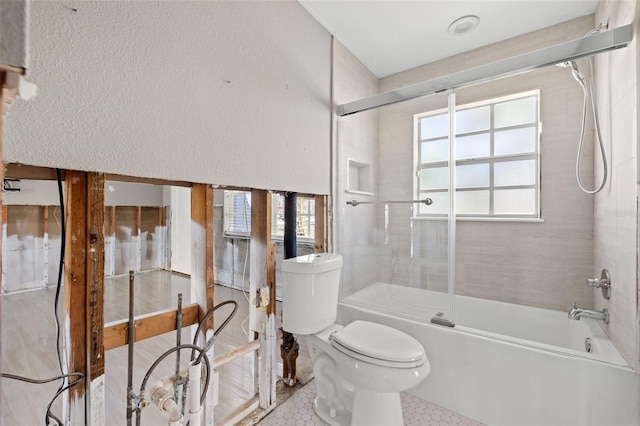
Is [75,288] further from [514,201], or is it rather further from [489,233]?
[514,201]

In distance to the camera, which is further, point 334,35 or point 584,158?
point 334,35

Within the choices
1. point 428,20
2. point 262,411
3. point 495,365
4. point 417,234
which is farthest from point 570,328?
point 428,20

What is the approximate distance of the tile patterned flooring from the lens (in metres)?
1.56

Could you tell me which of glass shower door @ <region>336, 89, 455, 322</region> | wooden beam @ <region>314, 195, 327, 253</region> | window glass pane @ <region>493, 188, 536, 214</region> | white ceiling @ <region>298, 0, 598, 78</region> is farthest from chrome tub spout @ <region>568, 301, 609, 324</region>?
white ceiling @ <region>298, 0, 598, 78</region>

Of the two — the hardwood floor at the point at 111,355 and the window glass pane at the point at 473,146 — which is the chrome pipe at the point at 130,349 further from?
the window glass pane at the point at 473,146

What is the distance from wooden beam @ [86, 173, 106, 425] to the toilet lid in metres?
1.00

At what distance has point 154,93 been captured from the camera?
109cm

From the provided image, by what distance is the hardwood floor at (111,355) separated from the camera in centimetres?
130

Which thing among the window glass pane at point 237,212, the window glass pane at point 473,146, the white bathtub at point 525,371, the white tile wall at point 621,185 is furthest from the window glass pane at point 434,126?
the window glass pane at point 237,212

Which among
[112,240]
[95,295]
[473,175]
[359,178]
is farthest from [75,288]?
[473,175]

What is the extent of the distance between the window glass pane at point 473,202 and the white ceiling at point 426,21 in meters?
1.21

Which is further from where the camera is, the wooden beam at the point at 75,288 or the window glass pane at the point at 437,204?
the window glass pane at the point at 437,204

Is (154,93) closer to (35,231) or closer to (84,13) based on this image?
(84,13)

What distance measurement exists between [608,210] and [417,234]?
111 centimetres
